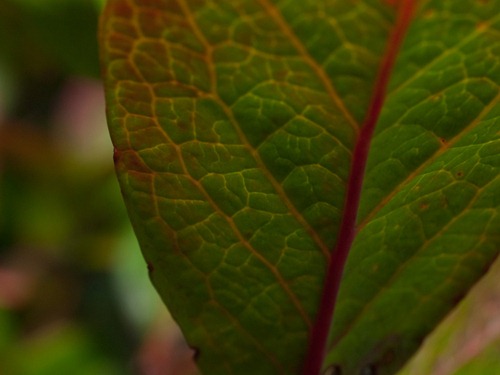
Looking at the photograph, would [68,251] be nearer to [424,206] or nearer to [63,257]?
[63,257]

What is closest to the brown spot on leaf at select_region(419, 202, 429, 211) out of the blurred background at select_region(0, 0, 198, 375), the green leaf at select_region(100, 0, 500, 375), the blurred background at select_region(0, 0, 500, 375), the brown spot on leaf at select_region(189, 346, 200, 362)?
the green leaf at select_region(100, 0, 500, 375)

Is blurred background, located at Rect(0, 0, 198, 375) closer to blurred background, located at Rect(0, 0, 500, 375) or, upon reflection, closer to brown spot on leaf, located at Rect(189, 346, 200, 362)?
blurred background, located at Rect(0, 0, 500, 375)

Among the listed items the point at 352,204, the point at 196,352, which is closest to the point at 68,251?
the point at 196,352

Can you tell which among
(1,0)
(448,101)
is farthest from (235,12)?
(1,0)

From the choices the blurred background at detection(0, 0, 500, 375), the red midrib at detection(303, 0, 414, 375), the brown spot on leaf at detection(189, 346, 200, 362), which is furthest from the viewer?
the blurred background at detection(0, 0, 500, 375)

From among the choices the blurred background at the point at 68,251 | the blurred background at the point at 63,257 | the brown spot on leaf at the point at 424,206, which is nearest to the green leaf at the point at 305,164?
the brown spot on leaf at the point at 424,206

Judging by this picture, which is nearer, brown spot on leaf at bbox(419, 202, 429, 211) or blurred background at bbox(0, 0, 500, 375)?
brown spot on leaf at bbox(419, 202, 429, 211)

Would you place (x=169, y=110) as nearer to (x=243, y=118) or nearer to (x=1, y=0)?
(x=243, y=118)

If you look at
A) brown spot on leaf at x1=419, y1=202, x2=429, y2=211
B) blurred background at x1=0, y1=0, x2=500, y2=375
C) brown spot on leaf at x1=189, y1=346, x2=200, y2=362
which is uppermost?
blurred background at x1=0, y1=0, x2=500, y2=375
